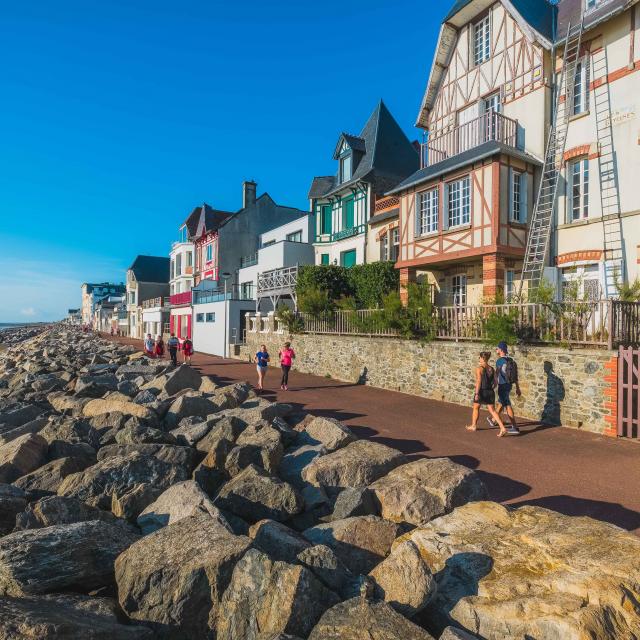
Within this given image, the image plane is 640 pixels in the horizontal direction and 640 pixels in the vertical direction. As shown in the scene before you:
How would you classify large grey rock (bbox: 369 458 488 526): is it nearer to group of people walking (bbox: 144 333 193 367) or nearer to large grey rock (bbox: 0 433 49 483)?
large grey rock (bbox: 0 433 49 483)

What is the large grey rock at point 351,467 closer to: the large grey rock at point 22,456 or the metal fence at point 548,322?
the large grey rock at point 22,456

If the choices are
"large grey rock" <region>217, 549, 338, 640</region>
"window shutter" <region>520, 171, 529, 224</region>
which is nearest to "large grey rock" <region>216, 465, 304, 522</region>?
"large grey rock" <region>217, 549, 338, 640</region>

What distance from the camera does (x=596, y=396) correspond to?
9406 mm

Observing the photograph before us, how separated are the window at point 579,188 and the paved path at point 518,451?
24.9ft

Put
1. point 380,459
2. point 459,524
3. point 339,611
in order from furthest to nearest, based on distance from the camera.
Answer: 1. point 380,459
2. point 459,524
3. point 339,611

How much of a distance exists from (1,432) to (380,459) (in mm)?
7884

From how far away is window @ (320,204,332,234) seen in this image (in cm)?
2773

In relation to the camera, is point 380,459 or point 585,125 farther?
point 585,125

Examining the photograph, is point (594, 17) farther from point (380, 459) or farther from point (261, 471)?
point (261, 471)

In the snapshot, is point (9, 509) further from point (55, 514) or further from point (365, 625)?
point (365, 625)

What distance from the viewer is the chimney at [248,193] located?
38.4 metres

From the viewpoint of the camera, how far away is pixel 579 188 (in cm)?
1421

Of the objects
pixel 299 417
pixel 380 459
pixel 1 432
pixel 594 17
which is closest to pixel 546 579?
pixel 380 459

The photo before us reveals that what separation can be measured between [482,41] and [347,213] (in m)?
11.2
